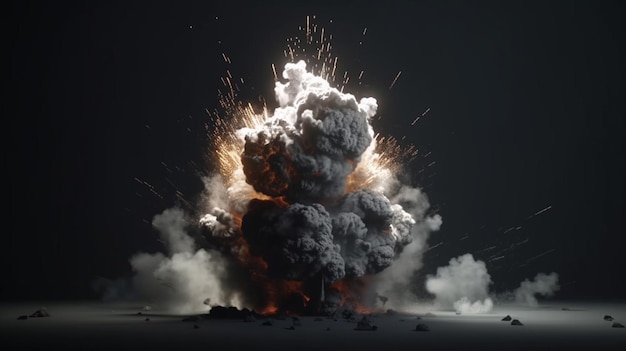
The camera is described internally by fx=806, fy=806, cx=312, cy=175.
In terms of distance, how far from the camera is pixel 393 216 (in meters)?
56.5

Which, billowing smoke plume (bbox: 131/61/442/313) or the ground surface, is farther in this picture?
billowing smoke plume (bbox: 131/61/442/313)

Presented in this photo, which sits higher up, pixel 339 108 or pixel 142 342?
pixel 339 108

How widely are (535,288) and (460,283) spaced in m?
12.8

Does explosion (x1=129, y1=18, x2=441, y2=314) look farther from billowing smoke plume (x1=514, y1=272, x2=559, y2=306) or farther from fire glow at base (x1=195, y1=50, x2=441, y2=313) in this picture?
billowing smoke plume (x1=514, y1=272, x2=559, y2=306)

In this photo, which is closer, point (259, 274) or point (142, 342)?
point (142, 342)

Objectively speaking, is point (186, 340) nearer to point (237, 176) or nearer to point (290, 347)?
point (290, 347)

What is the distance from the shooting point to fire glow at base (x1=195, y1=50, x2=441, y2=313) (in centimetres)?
5056

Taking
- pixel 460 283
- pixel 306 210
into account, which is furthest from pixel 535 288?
pixel 306 210

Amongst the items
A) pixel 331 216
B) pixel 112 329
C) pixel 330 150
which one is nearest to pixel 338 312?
pixel 331 216

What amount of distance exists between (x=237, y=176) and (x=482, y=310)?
20.6 meters

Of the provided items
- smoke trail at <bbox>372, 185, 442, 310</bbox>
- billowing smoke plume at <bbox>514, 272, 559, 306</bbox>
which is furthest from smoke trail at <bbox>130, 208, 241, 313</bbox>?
billowing smoke plume at <bbox>514, 272, 559, 306</bbox>

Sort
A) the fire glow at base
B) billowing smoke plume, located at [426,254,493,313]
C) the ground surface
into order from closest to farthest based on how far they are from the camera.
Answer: the ground surface
the fire glow at base
billowing smoke plume, located at [426,254,493,313]

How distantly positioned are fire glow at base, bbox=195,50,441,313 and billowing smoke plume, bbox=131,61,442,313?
0.22 ft

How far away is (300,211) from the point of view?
5009 cm
